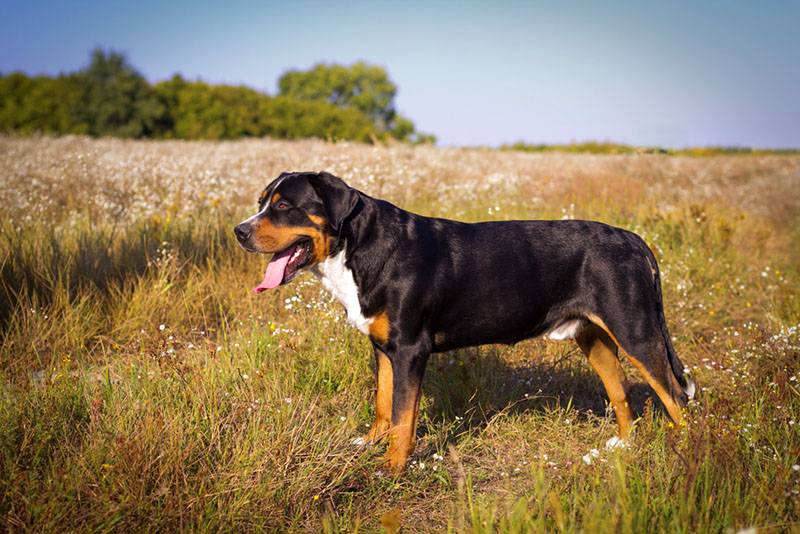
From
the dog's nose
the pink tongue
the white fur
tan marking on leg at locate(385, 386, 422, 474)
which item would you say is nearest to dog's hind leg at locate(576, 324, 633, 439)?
the white fur

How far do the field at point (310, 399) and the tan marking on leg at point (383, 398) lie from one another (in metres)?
0.16

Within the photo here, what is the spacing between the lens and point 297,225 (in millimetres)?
3752

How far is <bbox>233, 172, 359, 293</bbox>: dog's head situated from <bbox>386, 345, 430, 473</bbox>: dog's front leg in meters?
0.76

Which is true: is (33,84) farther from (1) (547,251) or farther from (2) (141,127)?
(1) (547,251)

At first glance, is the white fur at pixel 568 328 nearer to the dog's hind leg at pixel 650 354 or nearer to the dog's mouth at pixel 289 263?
the dog's hind leg at pixel 650 354

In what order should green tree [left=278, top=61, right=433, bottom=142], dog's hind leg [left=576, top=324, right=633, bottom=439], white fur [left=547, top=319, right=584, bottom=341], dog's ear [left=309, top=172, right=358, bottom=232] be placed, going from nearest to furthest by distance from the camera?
dog's ear [left=309, top=172, right=358, bottom=232] → white fur [left=547, top=319, right=584, bottom=341] → dog's hind leg [left=576, top=324, right=633, bottom=439] → green tree [left=278, top=61, right=433, bottom=142]

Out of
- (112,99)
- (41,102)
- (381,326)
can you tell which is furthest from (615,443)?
(41,102)

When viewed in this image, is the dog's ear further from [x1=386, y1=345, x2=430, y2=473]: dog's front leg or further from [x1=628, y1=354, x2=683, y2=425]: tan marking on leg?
[x1=628, y1=354, x2=683, y2=425]: tan marking on leg

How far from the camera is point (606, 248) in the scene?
405 centimetres

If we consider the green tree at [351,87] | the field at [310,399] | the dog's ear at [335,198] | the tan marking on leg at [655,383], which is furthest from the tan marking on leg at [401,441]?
the green tree at [351,87]

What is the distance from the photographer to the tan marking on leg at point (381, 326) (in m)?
3.73

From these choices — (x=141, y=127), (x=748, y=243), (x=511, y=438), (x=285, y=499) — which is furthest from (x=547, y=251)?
(x=141, y=127)

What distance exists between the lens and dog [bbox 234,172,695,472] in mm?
3717

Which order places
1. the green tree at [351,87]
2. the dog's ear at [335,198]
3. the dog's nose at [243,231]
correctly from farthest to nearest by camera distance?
the green tree at [351,87]
the dog's nose at [243,231]
the dog's ear at [335,198]
